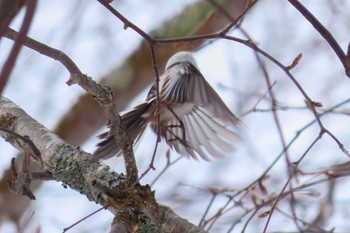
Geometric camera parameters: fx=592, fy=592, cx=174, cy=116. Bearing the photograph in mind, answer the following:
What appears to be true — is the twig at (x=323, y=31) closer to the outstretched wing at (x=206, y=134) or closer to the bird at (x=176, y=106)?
the bird at (x=176, y=106)

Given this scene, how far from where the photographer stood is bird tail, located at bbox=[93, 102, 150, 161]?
940mm

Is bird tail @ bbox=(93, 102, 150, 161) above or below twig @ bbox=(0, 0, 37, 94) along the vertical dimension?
above

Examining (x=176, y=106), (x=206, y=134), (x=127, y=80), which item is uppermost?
(x=127, y=80)

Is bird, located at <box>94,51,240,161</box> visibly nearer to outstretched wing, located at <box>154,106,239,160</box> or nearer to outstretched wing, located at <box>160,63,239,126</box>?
outstretched wing, located at <box>160,63,239,126</box>

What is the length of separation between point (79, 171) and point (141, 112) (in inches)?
8.4

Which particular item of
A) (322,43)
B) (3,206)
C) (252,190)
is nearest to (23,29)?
(252,190)

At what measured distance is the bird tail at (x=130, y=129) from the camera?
3.09 ft

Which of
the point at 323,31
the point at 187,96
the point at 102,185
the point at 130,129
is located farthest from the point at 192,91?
the point at 323,31

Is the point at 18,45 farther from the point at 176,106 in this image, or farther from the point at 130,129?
the point at 176,106

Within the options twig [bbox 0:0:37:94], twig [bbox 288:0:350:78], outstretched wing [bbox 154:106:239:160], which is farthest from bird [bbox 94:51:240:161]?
twig [bbox 0:0:37:94]

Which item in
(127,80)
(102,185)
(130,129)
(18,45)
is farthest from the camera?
(127,80)

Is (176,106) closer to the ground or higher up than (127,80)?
closer to the ground

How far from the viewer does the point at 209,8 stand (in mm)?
2133

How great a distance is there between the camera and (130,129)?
39.9 inches
